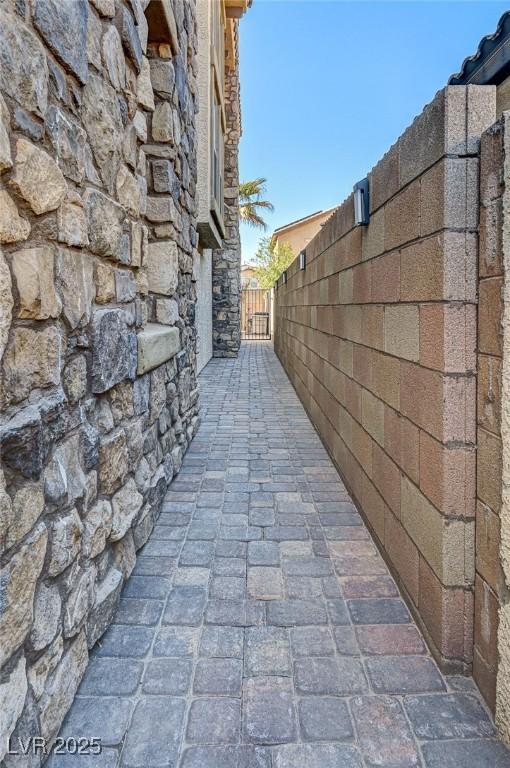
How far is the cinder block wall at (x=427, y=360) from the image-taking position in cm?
147

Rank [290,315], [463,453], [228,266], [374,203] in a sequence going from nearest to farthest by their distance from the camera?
[463,453] < [374,203] < [290,315] < [228,266]

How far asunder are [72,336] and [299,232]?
25.5m

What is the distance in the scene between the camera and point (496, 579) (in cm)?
138

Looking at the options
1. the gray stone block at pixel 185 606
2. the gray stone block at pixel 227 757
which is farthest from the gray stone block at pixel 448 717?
the gray stone block at pixel 185 606

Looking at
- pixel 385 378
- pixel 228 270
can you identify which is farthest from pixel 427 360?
pixel 228 270

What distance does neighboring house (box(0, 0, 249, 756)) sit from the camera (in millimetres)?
1105

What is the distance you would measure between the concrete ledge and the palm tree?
66.0 feet

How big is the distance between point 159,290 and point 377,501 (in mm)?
1785

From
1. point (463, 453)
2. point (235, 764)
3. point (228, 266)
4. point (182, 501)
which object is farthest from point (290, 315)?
point (235, 764)

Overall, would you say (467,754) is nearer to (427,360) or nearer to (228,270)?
(427,360)

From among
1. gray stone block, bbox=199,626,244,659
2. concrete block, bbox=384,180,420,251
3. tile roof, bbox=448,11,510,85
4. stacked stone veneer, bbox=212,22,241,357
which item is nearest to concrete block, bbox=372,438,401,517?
gray stone block, bbox=199,626,244,659

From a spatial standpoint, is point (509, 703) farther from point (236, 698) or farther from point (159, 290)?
point (159, 290)

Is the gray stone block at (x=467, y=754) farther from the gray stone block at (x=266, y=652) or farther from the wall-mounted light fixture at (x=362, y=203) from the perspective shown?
the wall-mounted light fixture at (x=362, y=203)

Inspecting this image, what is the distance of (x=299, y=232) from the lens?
25562 mm
